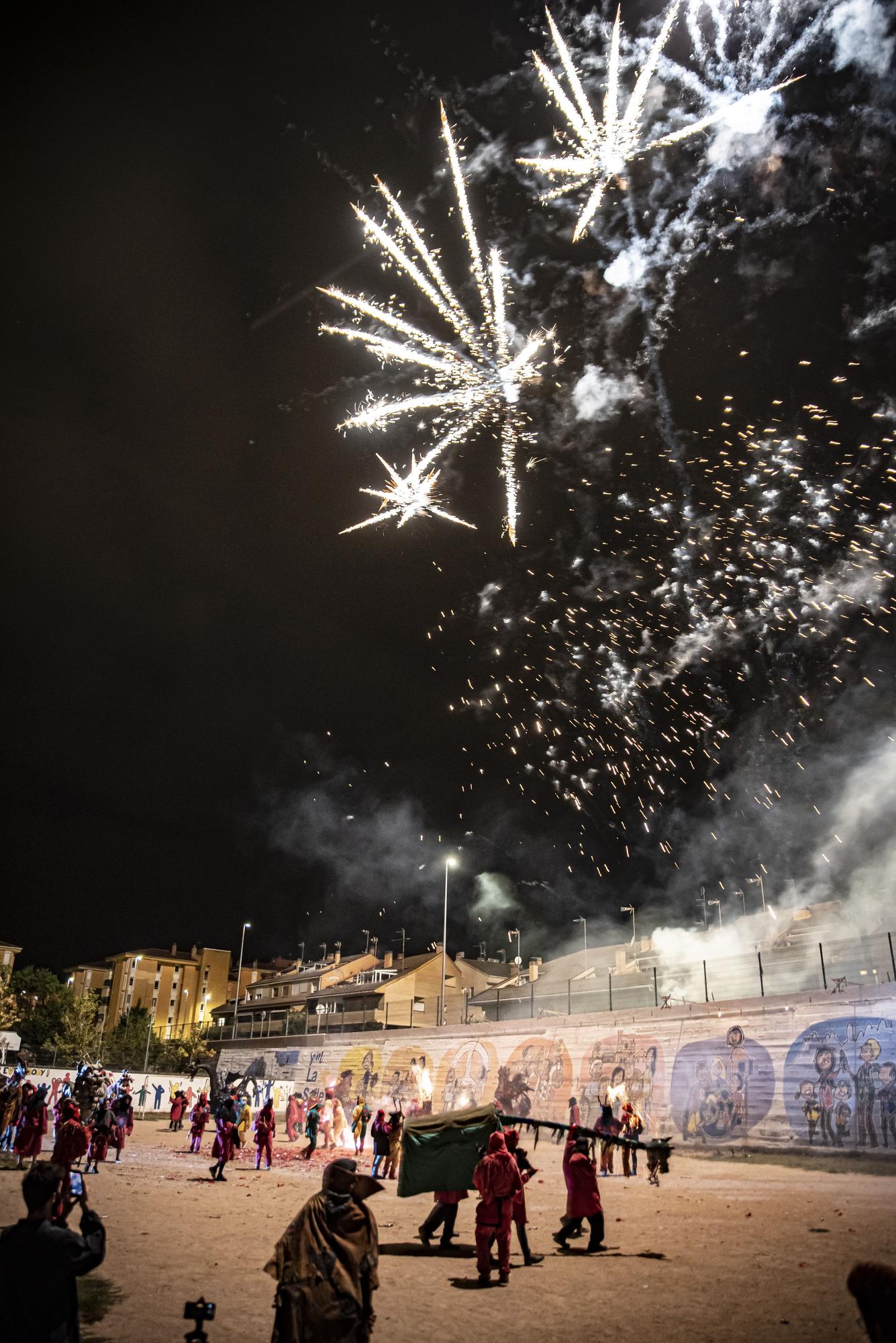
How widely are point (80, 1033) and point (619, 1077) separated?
51848 mm

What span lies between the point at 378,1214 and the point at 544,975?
52.4 meters

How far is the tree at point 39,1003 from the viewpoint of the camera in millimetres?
75312

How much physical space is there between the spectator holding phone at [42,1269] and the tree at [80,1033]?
66086 millimetres

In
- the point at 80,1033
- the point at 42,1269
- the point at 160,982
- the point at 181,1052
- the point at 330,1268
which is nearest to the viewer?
the point at 42,1269

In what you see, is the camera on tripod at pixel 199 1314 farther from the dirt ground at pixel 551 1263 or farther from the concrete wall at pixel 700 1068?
the concrete wall at pixel 700 1068

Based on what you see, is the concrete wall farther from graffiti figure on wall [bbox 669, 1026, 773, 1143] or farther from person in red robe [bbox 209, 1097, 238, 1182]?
person in red robe [bbox 209, 1097, 238, 1182]

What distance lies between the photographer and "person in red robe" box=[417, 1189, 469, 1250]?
11.6 m

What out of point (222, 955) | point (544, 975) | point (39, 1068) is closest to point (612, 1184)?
point (39, 1068)

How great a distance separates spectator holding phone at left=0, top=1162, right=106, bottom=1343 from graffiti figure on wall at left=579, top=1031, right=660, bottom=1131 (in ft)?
87.4

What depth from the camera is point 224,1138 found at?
18.2m

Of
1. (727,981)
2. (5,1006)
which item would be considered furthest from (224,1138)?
(5,1006)

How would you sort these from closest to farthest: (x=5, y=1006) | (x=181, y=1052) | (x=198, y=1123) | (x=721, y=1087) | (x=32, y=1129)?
(x=32, y=1129), (x=198, y=1123), (x=721, y=1087), (x=5, y=1006), (x=181, y=1052)

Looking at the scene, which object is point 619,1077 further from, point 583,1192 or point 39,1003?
point 39,1003

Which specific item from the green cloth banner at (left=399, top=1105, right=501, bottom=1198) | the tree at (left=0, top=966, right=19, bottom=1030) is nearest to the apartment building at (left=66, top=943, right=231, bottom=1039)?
the tree at (left=0, top=966, right=19, bottom=1030)
